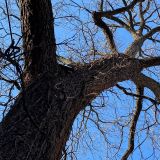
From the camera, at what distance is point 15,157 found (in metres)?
3.25

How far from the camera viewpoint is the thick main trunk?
3.34 m

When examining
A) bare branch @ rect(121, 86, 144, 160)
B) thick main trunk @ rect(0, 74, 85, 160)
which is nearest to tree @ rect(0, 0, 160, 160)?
thick main trunk @ rect(0, 74, 85, 160)

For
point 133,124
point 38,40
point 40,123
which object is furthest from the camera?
point 133,124

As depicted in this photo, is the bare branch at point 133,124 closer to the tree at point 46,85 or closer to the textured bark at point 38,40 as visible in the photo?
the tree at point 46,85

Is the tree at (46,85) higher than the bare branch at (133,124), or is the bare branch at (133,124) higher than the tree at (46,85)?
the bare branch at (133,124)

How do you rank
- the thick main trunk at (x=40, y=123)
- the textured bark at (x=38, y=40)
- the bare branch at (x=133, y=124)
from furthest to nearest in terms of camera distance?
the bare branch at (x=133, y=124)
the textured bark at (x=38, y=40)
the thick main trunk at (x=40, y=123)

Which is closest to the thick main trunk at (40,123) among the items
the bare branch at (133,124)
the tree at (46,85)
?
the tree at (46,85)

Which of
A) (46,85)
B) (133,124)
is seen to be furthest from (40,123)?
(133,124)

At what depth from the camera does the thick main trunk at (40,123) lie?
11.0 ft

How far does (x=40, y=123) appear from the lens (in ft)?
11.8

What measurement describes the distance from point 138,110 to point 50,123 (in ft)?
11.0

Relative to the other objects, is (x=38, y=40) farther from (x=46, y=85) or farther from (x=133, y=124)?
(x=133, y=124)

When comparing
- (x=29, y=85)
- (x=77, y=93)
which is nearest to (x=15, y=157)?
(x=29, y=85)

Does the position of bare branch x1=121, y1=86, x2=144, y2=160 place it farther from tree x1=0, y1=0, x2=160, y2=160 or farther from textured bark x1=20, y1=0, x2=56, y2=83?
textured bark x1=20, y1=0, x2=56, y2=83
